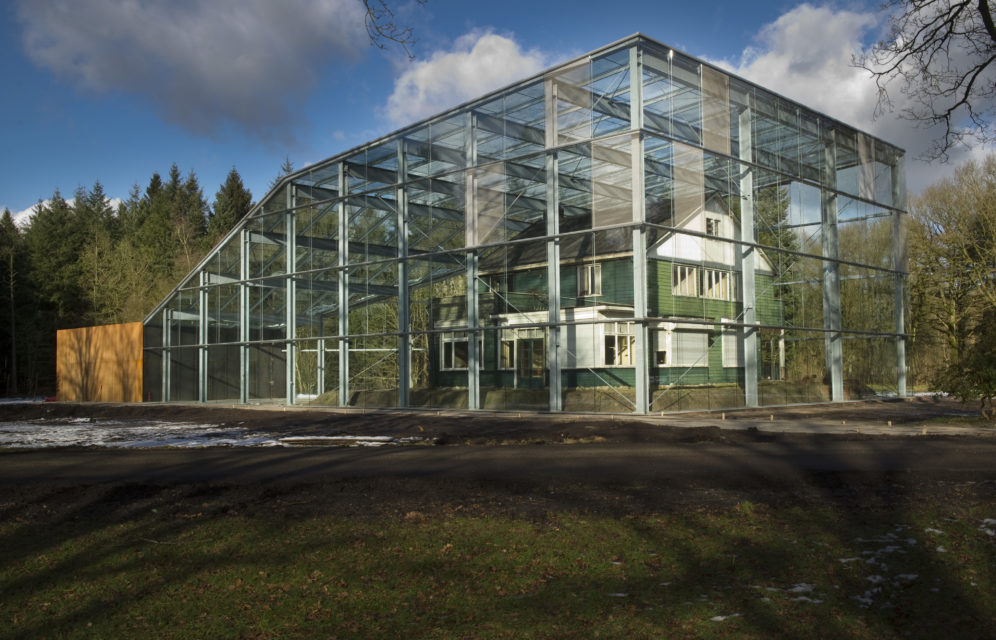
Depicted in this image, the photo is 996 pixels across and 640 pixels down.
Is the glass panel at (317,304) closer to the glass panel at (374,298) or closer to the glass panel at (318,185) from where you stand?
the glass panel at (374,298)

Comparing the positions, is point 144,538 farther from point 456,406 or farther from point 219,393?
point 219,393

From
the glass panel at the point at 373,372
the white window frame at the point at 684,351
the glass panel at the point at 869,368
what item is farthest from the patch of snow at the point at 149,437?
the glass panel at the point at 869,368

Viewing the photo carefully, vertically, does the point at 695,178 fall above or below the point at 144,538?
above

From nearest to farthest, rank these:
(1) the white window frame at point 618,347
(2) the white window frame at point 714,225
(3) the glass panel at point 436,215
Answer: (1) the white window frame at point 618,347, (2) the white window frame at point 714,225, (3) the glass panel at point 436,215

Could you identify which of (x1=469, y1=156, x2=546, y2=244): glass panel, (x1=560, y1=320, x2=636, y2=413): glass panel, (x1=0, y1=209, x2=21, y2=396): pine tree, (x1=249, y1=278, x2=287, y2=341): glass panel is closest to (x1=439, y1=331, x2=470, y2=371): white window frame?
(x1=469, y1=156, x2=546, y2=244): glass panel

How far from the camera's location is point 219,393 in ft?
112

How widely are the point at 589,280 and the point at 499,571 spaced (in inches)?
714

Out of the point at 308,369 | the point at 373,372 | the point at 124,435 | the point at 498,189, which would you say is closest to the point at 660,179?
the point at 498,189

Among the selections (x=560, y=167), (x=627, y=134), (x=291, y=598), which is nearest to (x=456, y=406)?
(x=560, y=167)

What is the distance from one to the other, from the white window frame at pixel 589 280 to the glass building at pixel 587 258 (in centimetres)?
4

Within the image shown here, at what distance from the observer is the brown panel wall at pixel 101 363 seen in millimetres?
36000

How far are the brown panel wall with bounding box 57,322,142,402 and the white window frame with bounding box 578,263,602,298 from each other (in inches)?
893

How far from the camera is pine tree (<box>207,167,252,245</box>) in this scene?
68.2 m

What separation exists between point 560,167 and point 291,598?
69.7 ft
